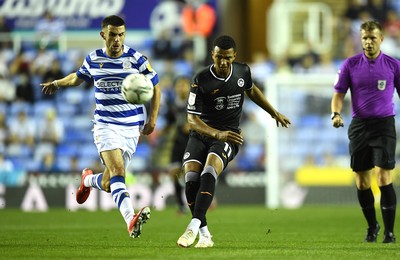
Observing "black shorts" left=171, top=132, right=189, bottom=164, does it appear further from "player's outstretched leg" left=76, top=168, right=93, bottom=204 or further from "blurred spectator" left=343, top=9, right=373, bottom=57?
"blurred spectator" left=343, top=9, right=373, bottom=57

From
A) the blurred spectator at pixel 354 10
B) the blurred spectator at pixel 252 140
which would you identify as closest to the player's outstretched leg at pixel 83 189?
A: the blurred spectator at pixel 252 140

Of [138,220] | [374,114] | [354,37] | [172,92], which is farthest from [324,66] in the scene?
[138,220]

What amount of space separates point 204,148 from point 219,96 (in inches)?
21.7

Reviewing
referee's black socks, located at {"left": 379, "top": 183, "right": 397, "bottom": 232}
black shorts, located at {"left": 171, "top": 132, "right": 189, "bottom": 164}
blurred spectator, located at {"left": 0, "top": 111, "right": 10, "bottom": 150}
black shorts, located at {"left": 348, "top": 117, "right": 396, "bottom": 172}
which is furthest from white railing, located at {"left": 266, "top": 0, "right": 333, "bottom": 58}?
referee's black socks, located at {"left": 379, "top": 183, "right": 397, "bottom": 232}

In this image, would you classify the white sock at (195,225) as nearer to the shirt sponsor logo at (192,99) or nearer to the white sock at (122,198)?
the white sock at (122,198)

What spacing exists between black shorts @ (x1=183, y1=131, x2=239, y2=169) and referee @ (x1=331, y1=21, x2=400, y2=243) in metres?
1.36

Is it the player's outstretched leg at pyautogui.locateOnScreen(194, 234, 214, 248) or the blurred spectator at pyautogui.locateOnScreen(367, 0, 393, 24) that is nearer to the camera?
the player's outstretched leg at pyautogui.locateOnScreen(194, 234, 214, 248)

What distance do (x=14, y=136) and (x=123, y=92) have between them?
12.6 metres

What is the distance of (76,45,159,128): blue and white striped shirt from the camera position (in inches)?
408

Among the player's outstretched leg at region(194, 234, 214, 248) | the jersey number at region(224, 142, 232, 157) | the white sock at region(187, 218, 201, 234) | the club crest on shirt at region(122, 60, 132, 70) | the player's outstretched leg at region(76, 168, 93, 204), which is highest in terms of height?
the club crest on shirt at region(122, 60, 132, 70)

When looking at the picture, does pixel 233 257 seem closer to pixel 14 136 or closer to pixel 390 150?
pixel 390 150

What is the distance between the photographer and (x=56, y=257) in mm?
8719

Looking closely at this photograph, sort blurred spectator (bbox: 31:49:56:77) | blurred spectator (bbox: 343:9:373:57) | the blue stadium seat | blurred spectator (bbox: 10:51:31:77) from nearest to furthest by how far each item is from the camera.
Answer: the blue stadium seat → blurred spectator (bbox: 31:49:56:77) → blurred spectator (bbox: 10:51:31:77) → blurred spectator (bbox: 343:9:373:57)

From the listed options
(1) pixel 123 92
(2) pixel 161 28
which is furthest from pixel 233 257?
(2) pixel 161 28
